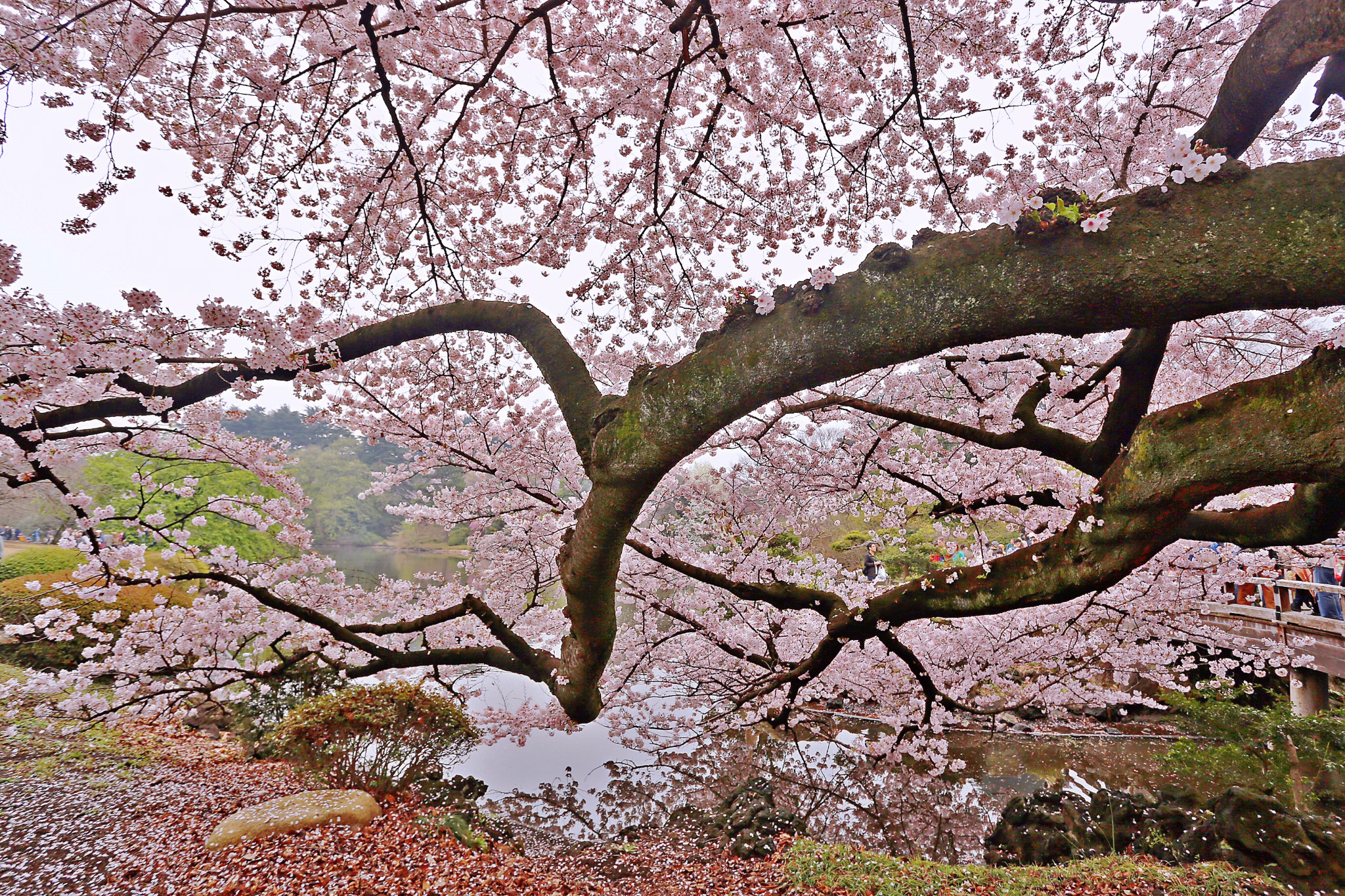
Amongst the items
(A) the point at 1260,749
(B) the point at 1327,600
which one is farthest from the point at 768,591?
(B) the point at 1327,600

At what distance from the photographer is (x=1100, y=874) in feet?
14.0

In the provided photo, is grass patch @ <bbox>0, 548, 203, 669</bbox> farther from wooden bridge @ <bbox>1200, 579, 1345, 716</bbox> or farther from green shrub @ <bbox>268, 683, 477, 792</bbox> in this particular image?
wooden bridge @ <bbox>1200, 579, 1345, 716</bbox>

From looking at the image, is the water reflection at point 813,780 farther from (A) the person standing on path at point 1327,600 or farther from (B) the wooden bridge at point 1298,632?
(A) the person standing on path at point 1327,600

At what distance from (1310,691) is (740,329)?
12.3 meters

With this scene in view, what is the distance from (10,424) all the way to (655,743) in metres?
7.82

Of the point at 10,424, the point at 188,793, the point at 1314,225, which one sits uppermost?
the point at 1314,225

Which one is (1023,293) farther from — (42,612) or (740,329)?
(42,612)

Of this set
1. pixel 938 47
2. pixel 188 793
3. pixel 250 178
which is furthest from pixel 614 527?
pixel 188 793

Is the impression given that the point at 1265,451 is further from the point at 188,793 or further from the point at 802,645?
the point at 188,793

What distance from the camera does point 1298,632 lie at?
8180 millimetres

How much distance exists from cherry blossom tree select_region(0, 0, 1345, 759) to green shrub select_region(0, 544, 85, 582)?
27.4ft

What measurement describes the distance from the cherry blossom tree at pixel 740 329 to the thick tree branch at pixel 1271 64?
13 mm

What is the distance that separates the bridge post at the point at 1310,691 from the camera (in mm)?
8102

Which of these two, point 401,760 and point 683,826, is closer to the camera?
point 683,826
